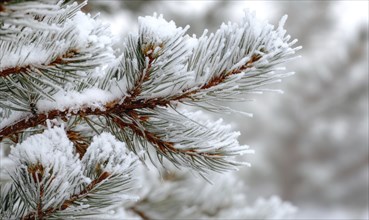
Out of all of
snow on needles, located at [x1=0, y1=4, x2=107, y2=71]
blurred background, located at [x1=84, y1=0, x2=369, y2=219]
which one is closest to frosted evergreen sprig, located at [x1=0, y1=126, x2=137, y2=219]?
snow on needles, located at [x1=0, y1=4, x2=107, y2=71]

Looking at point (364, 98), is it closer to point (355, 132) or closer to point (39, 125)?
point (355, 132)

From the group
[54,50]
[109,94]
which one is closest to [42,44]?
[54,50]

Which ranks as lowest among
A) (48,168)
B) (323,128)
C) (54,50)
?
(48,168)

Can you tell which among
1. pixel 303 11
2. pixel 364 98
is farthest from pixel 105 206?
pixel 303 11

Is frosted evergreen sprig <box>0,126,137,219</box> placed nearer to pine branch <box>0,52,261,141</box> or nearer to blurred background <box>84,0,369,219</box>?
pine branch <box>0,52,261,141</box>

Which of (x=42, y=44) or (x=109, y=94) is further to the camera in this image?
(x=109, y=94)

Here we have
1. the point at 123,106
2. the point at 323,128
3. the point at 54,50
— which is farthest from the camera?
the point at 323,128

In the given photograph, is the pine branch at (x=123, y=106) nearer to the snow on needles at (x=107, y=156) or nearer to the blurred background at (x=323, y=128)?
the snow on needles at (x=107, y=156)

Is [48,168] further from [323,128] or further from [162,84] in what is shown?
[323,128]

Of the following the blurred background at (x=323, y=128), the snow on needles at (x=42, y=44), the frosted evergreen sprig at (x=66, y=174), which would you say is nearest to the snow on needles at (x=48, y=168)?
the frosted evergreen sprig at (x=66, y=174)
